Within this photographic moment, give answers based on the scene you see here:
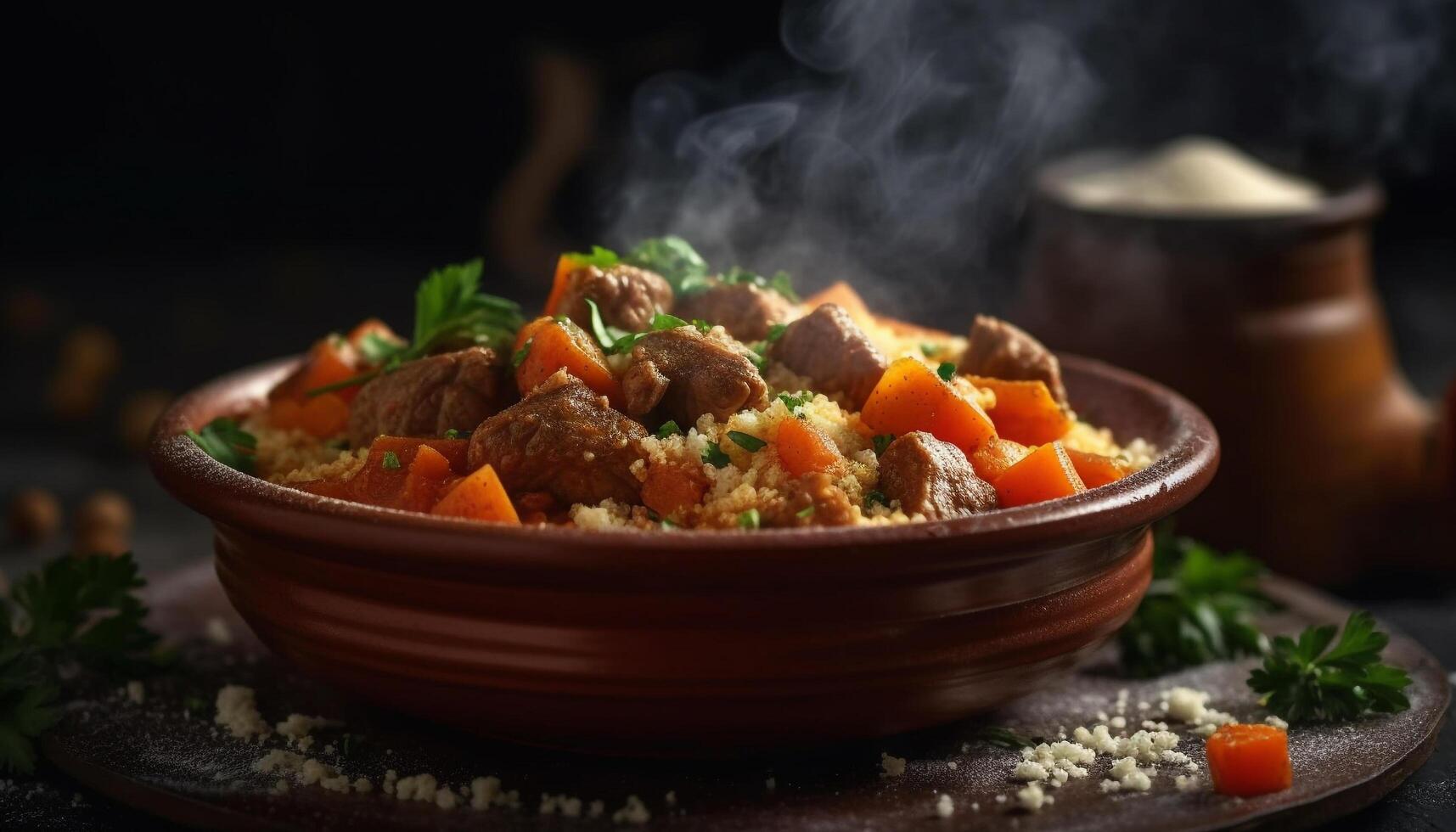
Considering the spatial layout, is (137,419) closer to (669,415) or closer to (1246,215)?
(669,415)

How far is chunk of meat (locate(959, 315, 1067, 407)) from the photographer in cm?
358

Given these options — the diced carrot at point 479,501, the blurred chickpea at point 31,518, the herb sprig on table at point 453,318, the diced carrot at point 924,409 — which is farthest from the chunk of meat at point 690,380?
the blurred chickpea at point 31,518

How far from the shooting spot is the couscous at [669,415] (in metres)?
2.98

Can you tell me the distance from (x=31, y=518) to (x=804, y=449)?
343cm

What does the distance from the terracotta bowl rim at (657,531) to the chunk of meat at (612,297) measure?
31.8 inches

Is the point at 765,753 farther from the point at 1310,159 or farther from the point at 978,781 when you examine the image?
the point at 1310,159

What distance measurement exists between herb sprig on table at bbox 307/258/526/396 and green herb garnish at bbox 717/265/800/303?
0.49 meters

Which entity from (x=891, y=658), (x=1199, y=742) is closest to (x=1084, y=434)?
A: (x=1199, y=742)

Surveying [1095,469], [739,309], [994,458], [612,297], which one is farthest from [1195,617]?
[612,297]

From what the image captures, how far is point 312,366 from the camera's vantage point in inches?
151

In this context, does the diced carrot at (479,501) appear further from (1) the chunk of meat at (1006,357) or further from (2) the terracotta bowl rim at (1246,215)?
(2) the terracotta bowl rim at (1246,215)

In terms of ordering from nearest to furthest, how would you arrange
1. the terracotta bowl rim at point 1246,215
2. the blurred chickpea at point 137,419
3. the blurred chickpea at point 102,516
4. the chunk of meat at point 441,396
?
the chunk of meat at point 441,396, the terracotta bowl rim at point 1246,215, the blurred chickpea at point 102,516, the blurred chickpea at point 137,419

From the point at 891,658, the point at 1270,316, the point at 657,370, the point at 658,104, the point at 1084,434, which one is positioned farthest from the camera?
the point at 658,104

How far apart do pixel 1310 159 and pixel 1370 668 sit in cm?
349
